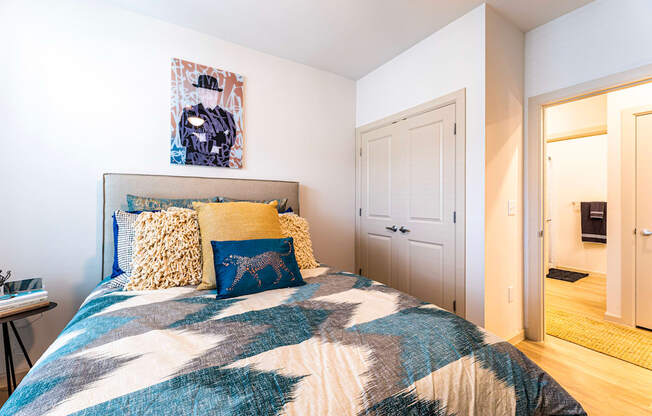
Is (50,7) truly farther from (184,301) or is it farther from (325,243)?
(325,243)

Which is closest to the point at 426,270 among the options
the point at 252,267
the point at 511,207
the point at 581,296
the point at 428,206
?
the point at 428,206

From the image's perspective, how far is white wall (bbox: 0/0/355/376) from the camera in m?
1.77

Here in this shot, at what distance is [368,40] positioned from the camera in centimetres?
248

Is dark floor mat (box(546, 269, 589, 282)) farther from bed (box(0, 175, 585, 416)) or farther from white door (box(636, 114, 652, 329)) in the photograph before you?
bed (box(0, 175, 585, 416))

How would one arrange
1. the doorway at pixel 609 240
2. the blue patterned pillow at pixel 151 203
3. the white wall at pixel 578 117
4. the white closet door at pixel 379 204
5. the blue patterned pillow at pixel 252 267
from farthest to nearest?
the white wall at pixel 578 117 → the white closet door at pixel 379 204 → the doorway at pixel 609 240 → the blue patterned pillow at pixel 151 203 → the blue patterned pillow at pixel 252 267

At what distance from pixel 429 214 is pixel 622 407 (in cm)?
161

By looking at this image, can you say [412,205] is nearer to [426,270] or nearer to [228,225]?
[426,270]

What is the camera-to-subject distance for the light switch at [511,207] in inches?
88.1

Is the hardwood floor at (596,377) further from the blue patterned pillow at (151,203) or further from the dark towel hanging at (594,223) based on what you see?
the dark towel hanging at (594,223)

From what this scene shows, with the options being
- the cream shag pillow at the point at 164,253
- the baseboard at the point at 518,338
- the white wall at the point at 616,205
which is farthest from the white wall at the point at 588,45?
the cream shag pillow at the point at 164,253

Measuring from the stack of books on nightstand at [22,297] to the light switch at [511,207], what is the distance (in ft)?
10.6

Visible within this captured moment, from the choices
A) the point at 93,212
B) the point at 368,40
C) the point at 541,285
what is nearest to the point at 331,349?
the point at 93,212

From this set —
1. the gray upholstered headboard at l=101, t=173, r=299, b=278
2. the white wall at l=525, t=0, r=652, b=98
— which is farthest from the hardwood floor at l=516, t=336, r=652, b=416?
the gray upholstered headboard at l=101, t=173, r=299, b=278

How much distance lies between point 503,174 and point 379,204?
46.3 inches
